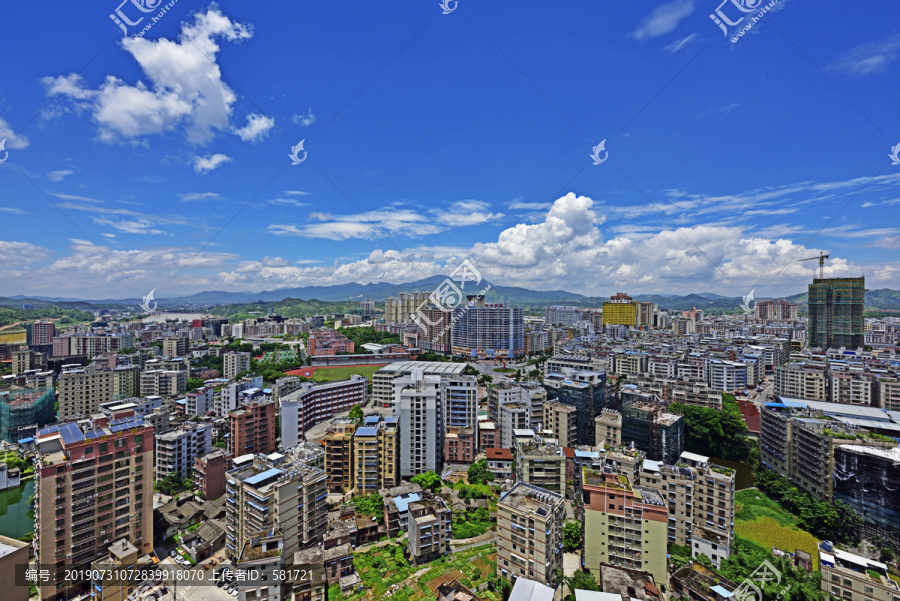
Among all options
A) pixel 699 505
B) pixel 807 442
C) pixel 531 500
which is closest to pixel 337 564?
pixel 531 500

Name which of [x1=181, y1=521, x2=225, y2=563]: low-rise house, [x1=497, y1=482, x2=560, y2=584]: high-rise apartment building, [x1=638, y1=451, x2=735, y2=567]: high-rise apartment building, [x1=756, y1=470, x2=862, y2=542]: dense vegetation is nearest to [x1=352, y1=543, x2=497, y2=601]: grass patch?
[x1=497, y1=482, x2=560, y2=584]: high-rise apartment building

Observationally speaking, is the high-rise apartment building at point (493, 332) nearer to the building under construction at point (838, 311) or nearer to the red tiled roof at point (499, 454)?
the red tiled roof at point (499, 454)

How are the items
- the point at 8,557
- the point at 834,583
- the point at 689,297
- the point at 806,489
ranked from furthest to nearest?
the point at 689,297
the point at 806,489
the point at 834,583
the point at 8,557

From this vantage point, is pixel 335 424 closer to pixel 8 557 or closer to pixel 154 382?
pixel 8 557

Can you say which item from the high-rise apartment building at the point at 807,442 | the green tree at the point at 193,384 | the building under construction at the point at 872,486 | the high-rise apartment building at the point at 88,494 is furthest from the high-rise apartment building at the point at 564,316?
the high-rise apartment building at the point at 88,494

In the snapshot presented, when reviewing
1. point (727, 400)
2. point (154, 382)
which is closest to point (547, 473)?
point (727, 400)
